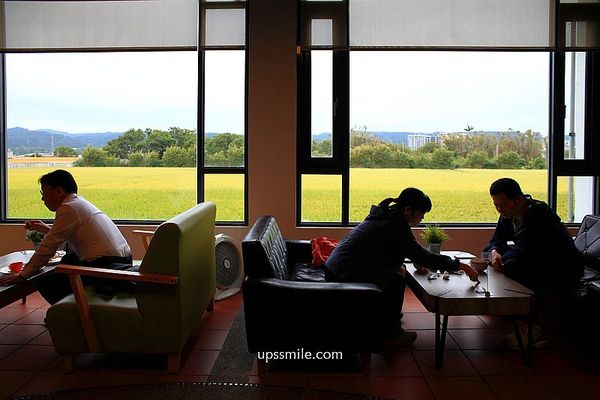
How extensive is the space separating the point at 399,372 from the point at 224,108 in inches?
124

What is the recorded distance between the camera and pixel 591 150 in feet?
16.7

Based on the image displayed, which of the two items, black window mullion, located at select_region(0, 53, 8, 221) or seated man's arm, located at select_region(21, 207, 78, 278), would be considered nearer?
seated man's arm, located at select_region(21, 207, 78, 278)

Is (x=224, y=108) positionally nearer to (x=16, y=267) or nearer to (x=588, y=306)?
(x=16, y=267)

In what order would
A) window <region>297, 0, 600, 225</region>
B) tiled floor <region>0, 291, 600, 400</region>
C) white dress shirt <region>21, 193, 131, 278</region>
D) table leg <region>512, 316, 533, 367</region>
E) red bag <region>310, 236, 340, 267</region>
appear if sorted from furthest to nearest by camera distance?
window <region>297, 0, 600, 225</region>
red bag <region>310, 236, 340, 267</region>
white dress shirt <region>21, 193, 131, 278</region>
table leg <region>512, 316, 533, 367</region>
tiled floor <region>0, 291, 600, 400</region>

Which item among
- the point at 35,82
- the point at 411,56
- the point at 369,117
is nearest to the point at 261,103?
the point at 369,117

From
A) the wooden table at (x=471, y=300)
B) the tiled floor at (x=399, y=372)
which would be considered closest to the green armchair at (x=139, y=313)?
the tiled floor at (x=399, y=372)

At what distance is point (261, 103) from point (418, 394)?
3.09 m

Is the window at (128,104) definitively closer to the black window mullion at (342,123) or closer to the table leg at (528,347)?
the black window mullion at (342,123)

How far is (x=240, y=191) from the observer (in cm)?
515

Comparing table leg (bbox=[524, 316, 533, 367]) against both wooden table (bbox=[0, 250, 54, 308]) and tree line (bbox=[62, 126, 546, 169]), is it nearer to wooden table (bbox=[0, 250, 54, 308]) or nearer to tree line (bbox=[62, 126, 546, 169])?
tree line (bbox=[62, 126, 546, 169])

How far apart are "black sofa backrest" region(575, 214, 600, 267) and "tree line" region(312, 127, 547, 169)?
3.78ft

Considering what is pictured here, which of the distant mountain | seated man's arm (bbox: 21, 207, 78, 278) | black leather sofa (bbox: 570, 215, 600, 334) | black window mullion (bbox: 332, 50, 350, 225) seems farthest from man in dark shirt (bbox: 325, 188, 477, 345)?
the distant mountain

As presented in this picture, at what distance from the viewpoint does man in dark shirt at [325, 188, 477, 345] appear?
10.3 feet

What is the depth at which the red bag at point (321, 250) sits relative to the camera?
13.4ft
